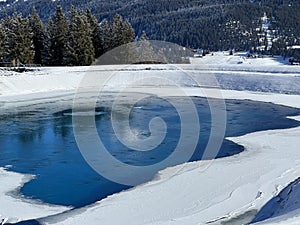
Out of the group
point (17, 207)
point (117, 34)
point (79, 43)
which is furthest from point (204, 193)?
point (117, 34)

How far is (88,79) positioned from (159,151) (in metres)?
32.3

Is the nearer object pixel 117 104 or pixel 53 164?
pixel 53 164

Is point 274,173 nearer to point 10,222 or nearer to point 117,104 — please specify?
point 10,222

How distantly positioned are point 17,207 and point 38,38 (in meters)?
50.0

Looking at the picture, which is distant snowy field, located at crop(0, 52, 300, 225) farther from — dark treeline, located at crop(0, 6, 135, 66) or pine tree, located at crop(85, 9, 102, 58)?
pine tree, located at crop(85, 9, 102, 58)

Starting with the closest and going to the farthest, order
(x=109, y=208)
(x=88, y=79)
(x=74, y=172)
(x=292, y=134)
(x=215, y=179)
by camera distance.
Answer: (x=109, y=208) → (x=215, y=179) → (x=74, y=172) → (x=292, y=134) → (x=88, y=79)

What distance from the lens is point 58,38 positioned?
186 ft

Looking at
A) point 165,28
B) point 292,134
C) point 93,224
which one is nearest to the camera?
point 93,224

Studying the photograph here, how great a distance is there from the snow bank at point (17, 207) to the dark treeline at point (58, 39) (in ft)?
140

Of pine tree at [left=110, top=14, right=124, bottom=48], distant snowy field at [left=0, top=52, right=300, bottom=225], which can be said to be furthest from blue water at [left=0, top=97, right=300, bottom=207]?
pine tree at [left=110, top=14, right=124, bottom=48]

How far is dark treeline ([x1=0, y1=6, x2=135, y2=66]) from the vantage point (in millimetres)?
55281

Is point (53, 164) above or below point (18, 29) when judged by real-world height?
below

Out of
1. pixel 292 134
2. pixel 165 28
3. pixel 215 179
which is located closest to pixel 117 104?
pixel 292 134

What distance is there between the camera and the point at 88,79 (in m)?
50.3
